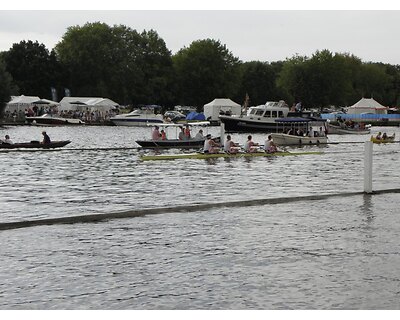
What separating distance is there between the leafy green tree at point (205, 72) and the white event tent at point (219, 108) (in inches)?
699

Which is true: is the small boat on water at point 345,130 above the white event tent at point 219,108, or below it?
below

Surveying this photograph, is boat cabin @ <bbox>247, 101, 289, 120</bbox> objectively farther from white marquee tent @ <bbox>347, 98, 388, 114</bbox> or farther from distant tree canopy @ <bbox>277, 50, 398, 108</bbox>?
white marquee tent @ <bbox>347, 98, 388, 114</bbox>

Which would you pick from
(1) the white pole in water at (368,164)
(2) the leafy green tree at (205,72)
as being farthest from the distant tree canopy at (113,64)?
(1) the white pole in water at (368,164)

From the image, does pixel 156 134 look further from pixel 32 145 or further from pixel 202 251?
pixel 202 251

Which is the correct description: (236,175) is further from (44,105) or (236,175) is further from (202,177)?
(44,105)

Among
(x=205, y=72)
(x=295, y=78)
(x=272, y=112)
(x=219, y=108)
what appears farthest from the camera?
(x=295, y=78)

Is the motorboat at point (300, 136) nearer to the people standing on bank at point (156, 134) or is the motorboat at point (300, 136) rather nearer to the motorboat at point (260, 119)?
the motorboat at point (260, 119)

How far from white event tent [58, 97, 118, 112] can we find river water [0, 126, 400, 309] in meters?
83.4

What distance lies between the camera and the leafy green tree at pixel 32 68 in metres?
124

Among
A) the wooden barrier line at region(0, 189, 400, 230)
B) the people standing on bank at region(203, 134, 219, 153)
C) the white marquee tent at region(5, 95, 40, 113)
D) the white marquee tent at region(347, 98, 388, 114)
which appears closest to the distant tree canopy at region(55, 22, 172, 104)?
the white marquee tent at region(5, 95, 40, 113)

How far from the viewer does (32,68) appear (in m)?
124

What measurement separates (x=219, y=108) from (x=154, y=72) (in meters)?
18.8

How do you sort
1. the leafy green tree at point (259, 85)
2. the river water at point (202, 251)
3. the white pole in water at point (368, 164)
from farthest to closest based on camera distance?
1. the leafy green tree at point (259, 85)
2. the white pole in water at point (368, 164)
3. the river water at point (202, 251)

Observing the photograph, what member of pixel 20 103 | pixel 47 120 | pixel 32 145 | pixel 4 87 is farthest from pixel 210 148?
pixel 20 103
